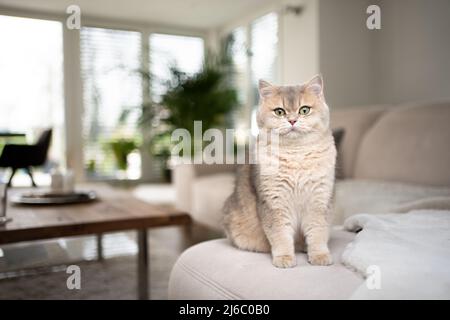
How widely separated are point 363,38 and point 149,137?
10.9 feet

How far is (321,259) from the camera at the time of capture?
657 millimetres

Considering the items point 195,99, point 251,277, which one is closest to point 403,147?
point 251,277

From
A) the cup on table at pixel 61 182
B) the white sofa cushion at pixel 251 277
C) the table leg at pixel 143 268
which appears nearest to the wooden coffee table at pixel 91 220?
the table leg at pixel 143 268

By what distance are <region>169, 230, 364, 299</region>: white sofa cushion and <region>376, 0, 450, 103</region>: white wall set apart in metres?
0.75

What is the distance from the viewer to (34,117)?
3.92ft

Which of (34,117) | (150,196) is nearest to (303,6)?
(34,117)

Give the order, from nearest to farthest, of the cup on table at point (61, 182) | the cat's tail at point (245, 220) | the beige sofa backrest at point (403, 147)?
the cat's tail at point (245, 220)
the beige sofa backrest at point (403, 147)
the cup on table at point (61, 182)

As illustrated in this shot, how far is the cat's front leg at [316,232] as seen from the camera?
0.67 metres

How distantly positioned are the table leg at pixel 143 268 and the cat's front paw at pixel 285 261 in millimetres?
815

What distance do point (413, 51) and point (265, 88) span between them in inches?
53.0

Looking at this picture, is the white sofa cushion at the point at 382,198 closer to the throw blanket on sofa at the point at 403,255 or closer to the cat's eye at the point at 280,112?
the throw blanket on sofa at the point at 403,255

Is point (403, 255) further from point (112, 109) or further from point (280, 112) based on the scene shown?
point (112, 109)

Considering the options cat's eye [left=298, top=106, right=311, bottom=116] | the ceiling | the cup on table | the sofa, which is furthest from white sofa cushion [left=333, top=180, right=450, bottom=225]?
the cup on table

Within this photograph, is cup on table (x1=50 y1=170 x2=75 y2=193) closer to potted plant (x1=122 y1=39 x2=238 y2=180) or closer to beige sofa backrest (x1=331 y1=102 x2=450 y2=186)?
beige sofa backrest (x1=331 y1=102 x2=450 y2=186)
